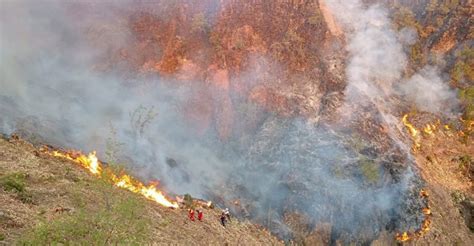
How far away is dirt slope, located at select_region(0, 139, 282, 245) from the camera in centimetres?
1675

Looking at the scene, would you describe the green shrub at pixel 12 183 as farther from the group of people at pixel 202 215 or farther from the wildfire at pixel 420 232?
the wildfire at pixel 420 232

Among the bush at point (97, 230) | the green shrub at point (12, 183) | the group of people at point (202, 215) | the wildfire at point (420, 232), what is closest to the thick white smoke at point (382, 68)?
the wildfire at point (420, 232)

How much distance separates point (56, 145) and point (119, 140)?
5.53m

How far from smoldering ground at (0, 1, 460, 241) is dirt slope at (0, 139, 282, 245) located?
4.15m

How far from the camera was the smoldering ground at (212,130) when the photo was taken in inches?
1422

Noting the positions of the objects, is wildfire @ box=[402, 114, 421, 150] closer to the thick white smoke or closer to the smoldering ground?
the smoldering ground

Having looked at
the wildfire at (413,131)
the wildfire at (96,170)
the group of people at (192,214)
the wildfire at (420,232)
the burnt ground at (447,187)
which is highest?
the wildfire at (413,131)

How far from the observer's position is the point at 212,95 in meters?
43.0

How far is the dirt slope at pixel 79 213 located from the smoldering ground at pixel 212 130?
4.15 metres

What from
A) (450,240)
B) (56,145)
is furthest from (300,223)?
(56,145)

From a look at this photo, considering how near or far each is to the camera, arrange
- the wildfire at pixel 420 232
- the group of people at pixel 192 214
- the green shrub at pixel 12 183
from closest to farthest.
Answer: the green shrub at pixel 12 183 → the group of people at pixel 192 214 → the wildfire at pixel 420 232

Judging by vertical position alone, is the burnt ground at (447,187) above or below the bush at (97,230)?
above

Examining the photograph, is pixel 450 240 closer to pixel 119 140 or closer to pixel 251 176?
pixel 251 176

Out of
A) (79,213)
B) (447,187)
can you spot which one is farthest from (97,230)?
(447,187)
